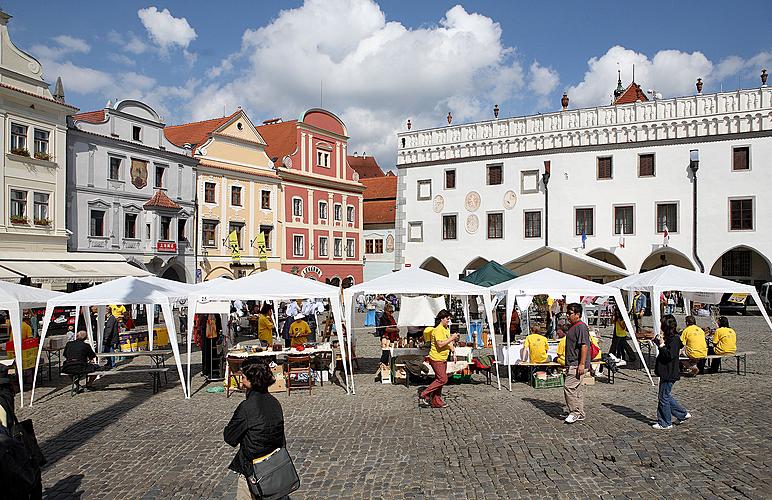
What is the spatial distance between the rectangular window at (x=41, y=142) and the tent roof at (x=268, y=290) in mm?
19392

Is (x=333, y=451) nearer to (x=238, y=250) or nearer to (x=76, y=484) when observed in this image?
(x=76, y=484)

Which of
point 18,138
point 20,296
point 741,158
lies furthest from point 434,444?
point 741,158

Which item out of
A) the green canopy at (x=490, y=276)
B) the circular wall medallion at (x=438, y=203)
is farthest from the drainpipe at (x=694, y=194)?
the green canopy at (x=490, y=276)

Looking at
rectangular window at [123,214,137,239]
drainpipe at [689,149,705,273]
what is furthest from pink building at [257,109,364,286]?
drainpipe at [689,149,705,273]

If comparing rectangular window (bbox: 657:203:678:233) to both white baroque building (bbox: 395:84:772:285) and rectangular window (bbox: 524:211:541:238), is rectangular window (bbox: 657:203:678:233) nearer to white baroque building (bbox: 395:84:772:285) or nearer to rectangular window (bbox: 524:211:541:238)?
white baroque building (bbox: 395:84:772:285)

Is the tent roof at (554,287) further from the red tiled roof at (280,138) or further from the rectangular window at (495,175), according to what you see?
the red tiled roof at (280,138)

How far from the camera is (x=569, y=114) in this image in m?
35.9

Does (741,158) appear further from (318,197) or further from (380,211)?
(380,211)

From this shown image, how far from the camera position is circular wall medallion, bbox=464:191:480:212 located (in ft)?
125

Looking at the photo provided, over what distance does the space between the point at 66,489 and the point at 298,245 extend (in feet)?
121

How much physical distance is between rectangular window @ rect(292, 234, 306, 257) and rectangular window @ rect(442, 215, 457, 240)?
10283 millimetres

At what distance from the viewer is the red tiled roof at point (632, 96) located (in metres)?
41.8

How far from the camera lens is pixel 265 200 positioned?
42.1 metres

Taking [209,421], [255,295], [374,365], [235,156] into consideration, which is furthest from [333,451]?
[235,156]
